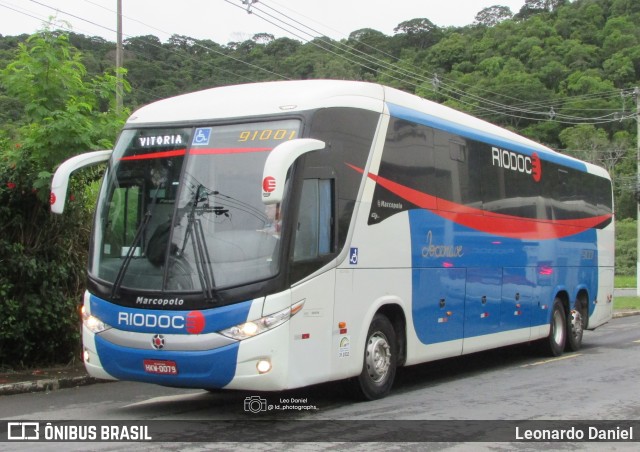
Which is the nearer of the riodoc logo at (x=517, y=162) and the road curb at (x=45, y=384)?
the road curb at (x=45, y=384)

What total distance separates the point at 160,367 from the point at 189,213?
1543mm

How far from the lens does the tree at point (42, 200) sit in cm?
1135

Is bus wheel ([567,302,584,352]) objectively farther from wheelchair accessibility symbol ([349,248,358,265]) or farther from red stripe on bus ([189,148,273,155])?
red stripe on bus ([189,148,273,155])

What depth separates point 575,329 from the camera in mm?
16203

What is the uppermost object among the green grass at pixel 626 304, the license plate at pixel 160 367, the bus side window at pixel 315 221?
the bus side window at pixel 315 221

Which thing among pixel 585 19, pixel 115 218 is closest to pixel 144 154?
pixel 115 218

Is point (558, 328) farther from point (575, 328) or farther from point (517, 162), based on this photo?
point (517, 162)

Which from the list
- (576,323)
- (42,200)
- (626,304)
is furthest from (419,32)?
(42,200)

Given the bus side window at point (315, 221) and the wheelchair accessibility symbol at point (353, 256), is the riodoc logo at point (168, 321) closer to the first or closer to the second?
the bus side window at point (315, 221)

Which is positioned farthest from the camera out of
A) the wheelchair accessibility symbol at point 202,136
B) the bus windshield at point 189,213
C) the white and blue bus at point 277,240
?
the wheelchair accessibility symbol at point 202,136

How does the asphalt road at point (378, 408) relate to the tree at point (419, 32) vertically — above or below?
below

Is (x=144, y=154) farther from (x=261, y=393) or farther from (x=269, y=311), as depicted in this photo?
(x=261, y=393)

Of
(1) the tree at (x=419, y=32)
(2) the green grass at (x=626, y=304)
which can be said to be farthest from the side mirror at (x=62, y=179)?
(1) the tree at (x=419, y=32)

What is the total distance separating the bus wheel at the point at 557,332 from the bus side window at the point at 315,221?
7.71 metres
